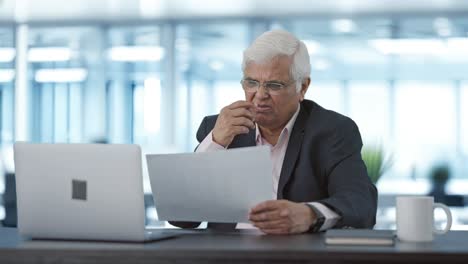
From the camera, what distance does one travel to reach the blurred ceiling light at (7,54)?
852 cm

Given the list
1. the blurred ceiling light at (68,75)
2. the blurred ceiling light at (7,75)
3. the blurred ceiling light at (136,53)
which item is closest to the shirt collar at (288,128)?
the blurred ceiling light at (136,53)

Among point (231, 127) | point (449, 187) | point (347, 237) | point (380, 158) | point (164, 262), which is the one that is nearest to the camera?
point (164, 262)

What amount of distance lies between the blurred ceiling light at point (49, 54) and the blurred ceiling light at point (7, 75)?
0.26 meters

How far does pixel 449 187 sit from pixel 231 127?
579 cm

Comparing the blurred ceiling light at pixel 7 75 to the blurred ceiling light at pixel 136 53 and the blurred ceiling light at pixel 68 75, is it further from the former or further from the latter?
the blurred ceiling light at pixel 136 53

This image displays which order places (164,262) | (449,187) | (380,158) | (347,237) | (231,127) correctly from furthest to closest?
(449,187) → (380,158) → (231,127) → (347,237) → (164,262)

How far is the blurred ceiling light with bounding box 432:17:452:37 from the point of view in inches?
310

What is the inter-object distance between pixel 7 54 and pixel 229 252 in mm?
7470

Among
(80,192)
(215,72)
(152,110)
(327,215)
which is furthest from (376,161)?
(80,192)

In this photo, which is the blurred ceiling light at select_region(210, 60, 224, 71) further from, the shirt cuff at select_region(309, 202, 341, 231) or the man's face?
the shirt cuff at select_region(309, 202, 341, 231)

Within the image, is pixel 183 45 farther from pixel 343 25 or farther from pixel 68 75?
Answer: pixel 343 25

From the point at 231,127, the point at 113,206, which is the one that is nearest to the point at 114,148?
the point at 113,206

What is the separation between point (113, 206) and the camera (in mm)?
1743

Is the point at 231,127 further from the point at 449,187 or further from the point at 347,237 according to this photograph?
the point at 449,187
